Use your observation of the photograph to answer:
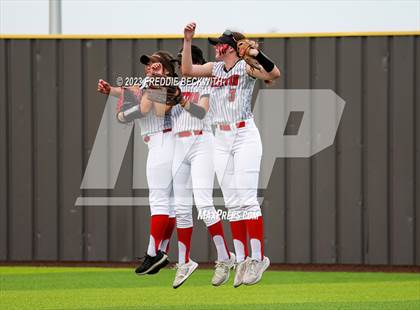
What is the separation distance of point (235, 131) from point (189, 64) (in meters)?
0.71

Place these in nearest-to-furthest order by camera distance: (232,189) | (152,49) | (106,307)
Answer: (232,189), (106,307), (152,49)

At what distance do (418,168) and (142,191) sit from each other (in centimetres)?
523

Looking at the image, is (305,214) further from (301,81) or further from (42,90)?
(42,90)

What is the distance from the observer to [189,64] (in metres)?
8.31

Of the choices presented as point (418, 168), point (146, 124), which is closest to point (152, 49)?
point (418, 168)

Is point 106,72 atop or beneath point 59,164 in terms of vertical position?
atop

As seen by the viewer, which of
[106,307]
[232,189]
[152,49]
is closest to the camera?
[232,189]

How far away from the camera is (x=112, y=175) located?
19.7 m

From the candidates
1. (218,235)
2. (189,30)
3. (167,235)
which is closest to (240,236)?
(218,235)

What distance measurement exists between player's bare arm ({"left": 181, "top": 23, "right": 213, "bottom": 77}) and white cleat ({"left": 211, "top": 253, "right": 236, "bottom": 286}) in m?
1.75

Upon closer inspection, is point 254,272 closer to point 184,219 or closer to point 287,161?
point 184,219

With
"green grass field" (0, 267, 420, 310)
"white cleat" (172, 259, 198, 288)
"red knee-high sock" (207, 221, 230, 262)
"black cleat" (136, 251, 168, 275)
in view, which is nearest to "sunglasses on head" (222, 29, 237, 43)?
"red knee-high sock" (207, 221, 230, 262)

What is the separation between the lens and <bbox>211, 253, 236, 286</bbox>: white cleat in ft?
29.7

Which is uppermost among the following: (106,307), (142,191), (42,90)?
(42,90)
